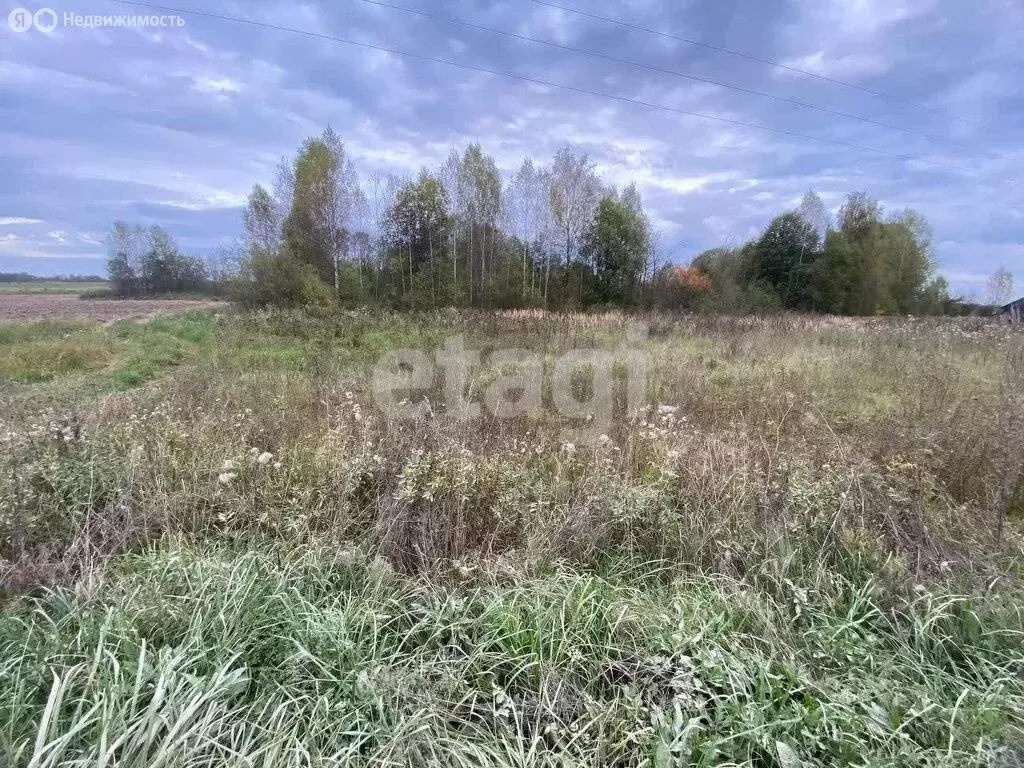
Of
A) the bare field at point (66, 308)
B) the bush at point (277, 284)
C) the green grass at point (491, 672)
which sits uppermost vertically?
the bush at point (277, 284)

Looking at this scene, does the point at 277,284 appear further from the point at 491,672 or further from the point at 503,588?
the point at 491,672

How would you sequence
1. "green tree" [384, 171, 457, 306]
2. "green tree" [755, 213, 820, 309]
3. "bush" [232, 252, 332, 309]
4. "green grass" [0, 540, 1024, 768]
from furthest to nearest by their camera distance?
1. "green tree" [755, 213, 820, 309]
2. "green tree" [384, 171, 457, 306]
3. "bush" [232, 252, 332, 309]
4. "green grass" [0, 540, 1024, 768]

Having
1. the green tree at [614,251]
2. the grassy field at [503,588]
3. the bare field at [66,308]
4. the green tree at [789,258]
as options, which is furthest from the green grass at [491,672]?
the green tree at [789,258]

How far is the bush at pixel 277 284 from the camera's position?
53.0 feet

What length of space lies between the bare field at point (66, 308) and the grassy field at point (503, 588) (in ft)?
37.5

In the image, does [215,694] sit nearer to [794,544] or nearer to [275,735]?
[275,735]

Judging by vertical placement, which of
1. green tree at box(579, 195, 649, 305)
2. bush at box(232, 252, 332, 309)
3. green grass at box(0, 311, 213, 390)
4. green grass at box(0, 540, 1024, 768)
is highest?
green tree at box(579, 195, 649, 305)

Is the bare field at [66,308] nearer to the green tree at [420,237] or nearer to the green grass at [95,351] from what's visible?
the green grass at [95,351]

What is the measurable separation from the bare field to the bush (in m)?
2.10

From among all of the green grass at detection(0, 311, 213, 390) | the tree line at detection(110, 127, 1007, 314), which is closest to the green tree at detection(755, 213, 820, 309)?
the tree line at detection(110, 127, 1007, 314)

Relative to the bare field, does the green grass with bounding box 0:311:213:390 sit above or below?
below

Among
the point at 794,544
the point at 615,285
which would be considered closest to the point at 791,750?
the point at 794,544

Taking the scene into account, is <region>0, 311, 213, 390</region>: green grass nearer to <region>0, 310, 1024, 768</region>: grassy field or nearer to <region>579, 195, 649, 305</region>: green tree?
<region>0, 310, 1024, 768</region>: grassy field

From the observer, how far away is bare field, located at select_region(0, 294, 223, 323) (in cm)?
1176
